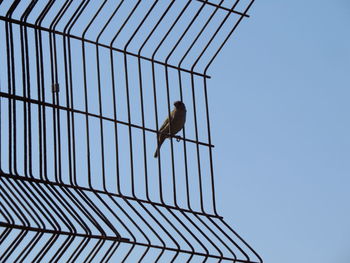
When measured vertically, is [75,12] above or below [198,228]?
above

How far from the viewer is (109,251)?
4688mm

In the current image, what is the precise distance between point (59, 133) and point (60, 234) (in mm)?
908

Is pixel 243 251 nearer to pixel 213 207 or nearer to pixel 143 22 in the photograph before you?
pixel 213 207

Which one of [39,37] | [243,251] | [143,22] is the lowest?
[243,251]

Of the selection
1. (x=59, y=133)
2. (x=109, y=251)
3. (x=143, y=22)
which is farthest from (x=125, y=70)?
(x=109, y=251)

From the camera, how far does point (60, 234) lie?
4477mm

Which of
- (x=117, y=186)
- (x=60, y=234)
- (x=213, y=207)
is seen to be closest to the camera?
(x=60, y=234)

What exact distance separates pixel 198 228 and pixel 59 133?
3.38ft

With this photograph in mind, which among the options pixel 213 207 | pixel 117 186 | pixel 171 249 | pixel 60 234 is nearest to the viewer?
pixel 60 234

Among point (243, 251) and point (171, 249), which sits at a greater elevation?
point (243, 251)

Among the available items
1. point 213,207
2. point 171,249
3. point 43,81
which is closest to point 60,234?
point 171,249

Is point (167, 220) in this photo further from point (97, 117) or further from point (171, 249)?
point (97, 117)

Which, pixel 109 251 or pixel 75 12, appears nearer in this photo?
pixel 109 251

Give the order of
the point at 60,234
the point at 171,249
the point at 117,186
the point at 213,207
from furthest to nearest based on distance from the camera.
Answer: the point at 213,207 → the point at 117,186 → the point at 171,249 → the point at 60,234
